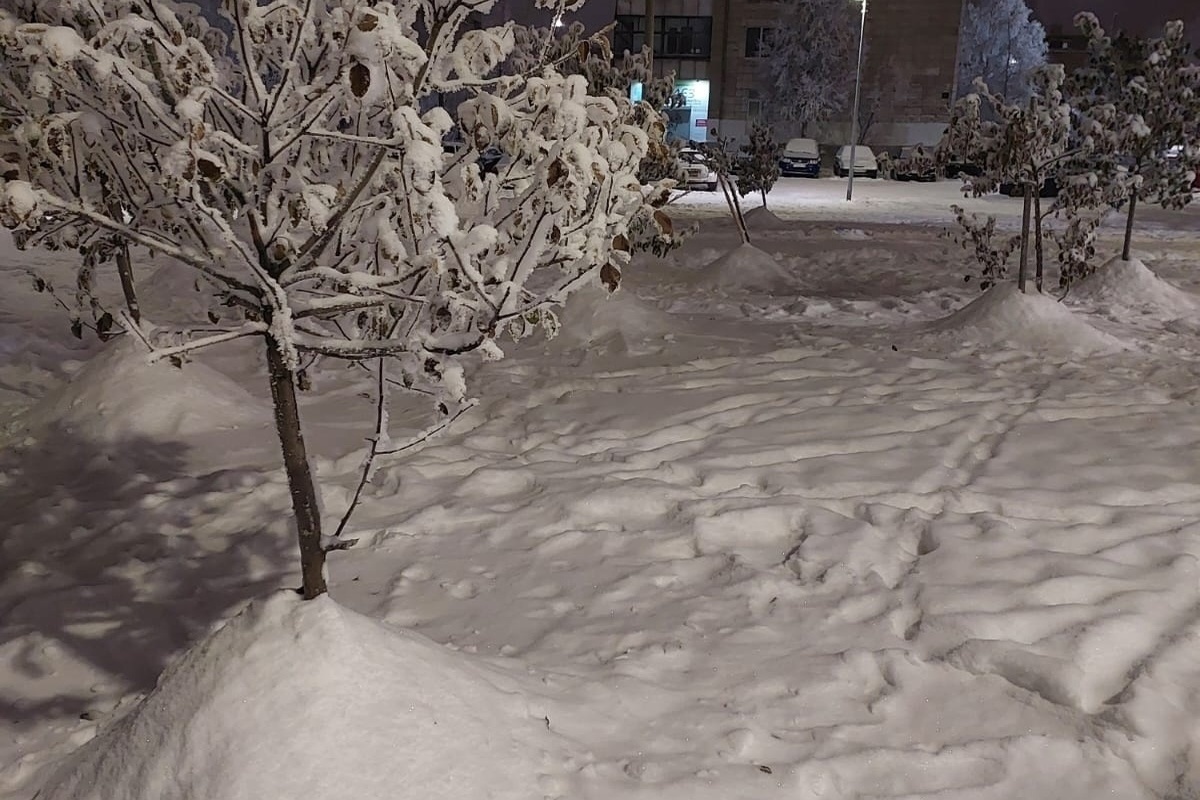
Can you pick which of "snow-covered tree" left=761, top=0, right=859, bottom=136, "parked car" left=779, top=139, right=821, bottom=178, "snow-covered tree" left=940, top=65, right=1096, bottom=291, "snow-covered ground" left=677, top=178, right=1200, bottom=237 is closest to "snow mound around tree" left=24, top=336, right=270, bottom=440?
"snow-covered tree" left=940, top=65, right=1096, bottom=291

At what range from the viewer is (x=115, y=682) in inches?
129

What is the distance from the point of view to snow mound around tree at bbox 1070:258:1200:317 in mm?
8884

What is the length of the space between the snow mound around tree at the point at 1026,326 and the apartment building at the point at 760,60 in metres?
34.8

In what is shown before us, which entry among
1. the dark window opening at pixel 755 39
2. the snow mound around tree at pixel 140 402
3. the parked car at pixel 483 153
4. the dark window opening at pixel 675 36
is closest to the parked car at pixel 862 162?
the dark window opening at pixel 755 39

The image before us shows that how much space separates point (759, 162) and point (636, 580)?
11.3m

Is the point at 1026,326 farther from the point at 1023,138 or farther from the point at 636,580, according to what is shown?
the point at 636,580

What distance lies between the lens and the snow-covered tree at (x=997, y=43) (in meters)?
43.6

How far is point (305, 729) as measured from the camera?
2205 millimetres

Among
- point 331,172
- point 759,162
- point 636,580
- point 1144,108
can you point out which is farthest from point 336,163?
point 759,162

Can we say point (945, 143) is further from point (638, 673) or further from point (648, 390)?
point (638, 673)

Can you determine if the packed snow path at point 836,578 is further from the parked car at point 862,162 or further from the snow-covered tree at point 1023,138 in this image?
the parked car at point 862,162

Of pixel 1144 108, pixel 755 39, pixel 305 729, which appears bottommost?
pixel 305 729

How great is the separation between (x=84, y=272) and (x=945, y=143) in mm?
6961

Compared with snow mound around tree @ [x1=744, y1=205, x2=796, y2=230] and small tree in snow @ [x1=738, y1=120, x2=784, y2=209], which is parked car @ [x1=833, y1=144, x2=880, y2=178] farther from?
small tree in snow @ [x1=738, y1=120, x2=784, y2=209]
